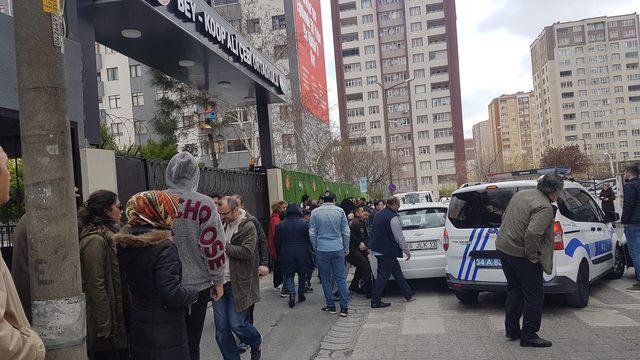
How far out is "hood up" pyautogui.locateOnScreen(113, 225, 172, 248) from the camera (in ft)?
11.3

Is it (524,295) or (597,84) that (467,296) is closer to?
(524,295)

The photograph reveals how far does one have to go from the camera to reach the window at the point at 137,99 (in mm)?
55822

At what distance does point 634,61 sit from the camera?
437 feet

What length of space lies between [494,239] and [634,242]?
264cm

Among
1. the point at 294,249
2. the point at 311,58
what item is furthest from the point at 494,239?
the point at 311,58

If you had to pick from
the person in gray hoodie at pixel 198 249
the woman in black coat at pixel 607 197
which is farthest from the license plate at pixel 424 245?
the woman in black coat at pixel 607 197

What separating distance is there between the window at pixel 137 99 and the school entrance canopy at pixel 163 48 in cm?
4396

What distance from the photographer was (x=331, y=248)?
8469 millimetres

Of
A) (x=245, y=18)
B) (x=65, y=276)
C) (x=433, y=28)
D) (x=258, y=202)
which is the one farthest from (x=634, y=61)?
(x=65, y=276)

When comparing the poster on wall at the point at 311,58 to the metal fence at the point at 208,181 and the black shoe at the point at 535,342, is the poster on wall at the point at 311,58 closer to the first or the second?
the metal fence at the point at 208,181

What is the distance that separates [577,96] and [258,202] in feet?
459

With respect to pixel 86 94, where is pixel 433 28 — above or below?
above

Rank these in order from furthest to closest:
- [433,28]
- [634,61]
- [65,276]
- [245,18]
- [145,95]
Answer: [634,61]
[433,28]
[145,95]
[245,18]
[65,276]

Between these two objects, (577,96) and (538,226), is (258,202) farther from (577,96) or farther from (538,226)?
(577,96)
